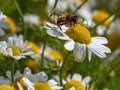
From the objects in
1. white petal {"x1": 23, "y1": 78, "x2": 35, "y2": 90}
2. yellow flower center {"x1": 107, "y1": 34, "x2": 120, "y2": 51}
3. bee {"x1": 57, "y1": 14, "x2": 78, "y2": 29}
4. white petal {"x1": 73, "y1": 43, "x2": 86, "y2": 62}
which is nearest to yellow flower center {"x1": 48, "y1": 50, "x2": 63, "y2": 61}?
yellow flower center {"x1": 107, "y1": 34, "x2": 120, "y2": 51}

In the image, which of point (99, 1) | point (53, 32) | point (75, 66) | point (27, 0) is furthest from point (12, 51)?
point (99, 1)

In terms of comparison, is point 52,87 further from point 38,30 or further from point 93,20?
point 93,20

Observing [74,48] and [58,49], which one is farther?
[58,49]

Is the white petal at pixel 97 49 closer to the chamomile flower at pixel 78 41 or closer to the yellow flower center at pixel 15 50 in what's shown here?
the chamomile flower at pixel 78 41

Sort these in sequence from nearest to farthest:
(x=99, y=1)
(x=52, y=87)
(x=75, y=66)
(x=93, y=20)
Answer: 1. (x=52, y=87)
2. (x=75, y=66)
3. (x=93, y=20)
4. (x=99, y=1)

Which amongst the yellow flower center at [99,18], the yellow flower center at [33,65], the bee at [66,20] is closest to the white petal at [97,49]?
the bee at [66,20]

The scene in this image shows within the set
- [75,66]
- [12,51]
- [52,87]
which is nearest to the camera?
[52,87]

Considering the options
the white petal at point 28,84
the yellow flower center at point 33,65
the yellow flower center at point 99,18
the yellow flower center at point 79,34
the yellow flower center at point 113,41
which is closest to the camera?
the white petal at point 28,84
